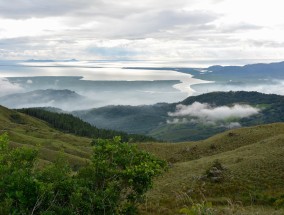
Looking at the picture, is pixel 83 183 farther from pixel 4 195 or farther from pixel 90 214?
pixel 4 195

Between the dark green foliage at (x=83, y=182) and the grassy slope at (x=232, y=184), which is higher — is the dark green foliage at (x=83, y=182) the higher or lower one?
the higher one

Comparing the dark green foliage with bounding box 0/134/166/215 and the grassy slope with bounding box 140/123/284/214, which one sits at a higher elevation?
the dark green foliage with bounding box 0/134/166/215

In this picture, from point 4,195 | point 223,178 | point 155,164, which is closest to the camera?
point 4,195

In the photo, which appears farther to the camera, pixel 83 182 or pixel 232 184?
pixel 232 184

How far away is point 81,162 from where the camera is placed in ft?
393

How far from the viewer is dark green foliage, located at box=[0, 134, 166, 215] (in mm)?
18578

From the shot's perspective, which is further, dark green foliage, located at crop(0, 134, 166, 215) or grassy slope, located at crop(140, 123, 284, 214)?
grassy slope, located at crop(140, 123, 284, 214)

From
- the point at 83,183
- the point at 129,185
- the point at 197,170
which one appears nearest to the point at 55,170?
the point at 83,183

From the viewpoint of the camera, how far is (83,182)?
69.9 ft

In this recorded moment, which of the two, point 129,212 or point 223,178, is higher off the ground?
point 129,212

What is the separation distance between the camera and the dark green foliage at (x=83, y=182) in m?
18.6

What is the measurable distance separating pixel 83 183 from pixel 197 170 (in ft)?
152

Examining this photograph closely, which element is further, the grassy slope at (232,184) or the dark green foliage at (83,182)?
the grassy slope at (232,184)

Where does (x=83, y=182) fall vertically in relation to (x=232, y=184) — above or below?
above
